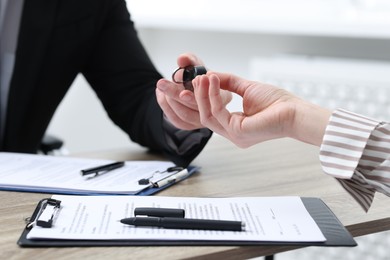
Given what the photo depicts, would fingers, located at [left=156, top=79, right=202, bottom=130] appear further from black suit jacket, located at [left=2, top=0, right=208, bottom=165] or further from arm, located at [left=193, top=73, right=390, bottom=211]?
black suit jacket, located at [left=2, top=0, right=208, bottom=165]

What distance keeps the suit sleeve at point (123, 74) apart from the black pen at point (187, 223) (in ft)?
1.77

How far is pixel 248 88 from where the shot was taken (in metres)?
0.92

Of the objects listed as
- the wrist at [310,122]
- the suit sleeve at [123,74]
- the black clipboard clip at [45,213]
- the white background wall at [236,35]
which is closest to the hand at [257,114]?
the wrist at [310,122]

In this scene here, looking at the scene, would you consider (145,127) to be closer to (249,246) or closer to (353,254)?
(249,246)

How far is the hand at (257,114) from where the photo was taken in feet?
2.80

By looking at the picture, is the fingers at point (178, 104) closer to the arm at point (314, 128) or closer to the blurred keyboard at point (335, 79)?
the arm at point (314, 128)

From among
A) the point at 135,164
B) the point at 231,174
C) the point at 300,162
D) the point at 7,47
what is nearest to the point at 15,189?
the point at 135,164

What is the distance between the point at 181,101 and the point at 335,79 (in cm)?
110

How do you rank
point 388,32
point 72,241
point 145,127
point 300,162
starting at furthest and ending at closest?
point 388,32, point 145,127, point 300,162, point 72,241

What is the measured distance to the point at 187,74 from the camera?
1.03 metres

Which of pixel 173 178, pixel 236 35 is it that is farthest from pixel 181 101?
pixel 236 35

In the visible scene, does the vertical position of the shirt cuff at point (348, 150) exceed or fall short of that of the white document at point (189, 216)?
it exceeds it

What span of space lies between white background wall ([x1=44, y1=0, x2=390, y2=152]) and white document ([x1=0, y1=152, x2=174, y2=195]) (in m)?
0.69

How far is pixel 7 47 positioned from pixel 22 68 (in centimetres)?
11
